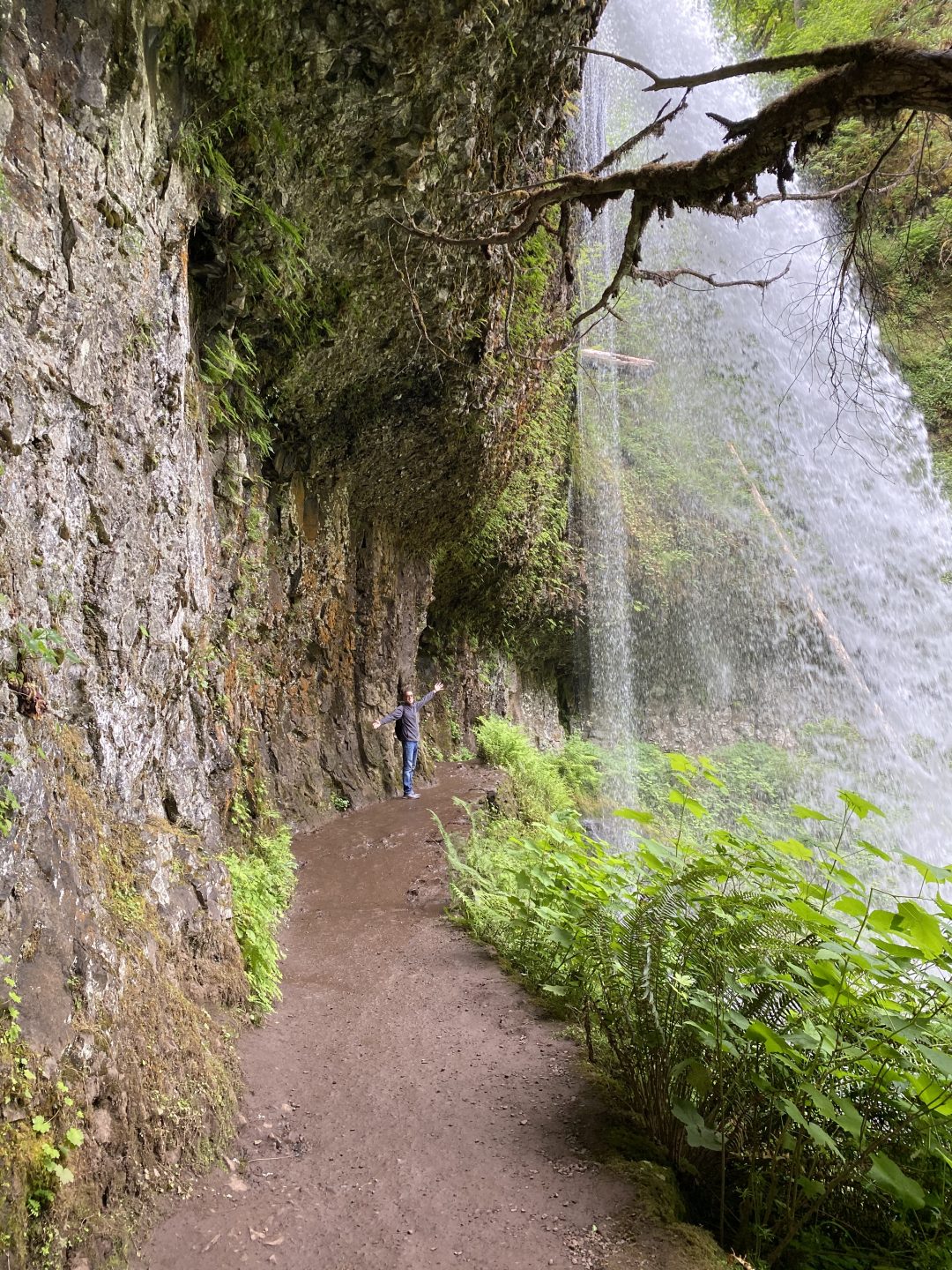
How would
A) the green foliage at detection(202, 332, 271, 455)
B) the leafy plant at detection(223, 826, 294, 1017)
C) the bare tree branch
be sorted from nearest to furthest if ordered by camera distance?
the bare tree branch, the leafy plant at detection(223, 826, 294, 1017), the green foliage at detection(202, 332, 271, 455)


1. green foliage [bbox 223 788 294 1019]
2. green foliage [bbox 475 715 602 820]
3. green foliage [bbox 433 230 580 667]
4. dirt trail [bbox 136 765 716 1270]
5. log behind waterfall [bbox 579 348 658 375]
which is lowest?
green foliage [bbox 475 715 602 820]

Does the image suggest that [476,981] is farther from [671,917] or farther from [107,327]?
[107,327]

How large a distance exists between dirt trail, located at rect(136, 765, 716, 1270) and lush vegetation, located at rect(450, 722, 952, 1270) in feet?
1.35

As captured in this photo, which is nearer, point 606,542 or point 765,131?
point 765,131

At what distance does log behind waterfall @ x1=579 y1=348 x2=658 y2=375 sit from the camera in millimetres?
16203

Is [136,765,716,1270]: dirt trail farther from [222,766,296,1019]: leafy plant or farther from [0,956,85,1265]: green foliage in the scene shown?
[0,956,85,1265]: green foliage

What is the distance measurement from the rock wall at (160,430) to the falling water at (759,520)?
400 inches

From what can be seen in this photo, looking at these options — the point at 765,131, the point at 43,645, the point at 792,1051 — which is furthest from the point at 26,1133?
the point at 765,131

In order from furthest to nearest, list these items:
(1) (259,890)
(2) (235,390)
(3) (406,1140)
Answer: (2) (235,390)
(1) (259,890)
(3) (406,1140)

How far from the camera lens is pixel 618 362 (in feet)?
55.8

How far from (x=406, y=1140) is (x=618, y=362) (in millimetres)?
17014

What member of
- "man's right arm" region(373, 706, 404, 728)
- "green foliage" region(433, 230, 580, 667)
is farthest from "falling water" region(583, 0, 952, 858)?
"man's right arm" region(373, 706, 404, 728)

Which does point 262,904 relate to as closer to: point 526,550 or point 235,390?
point 235,390

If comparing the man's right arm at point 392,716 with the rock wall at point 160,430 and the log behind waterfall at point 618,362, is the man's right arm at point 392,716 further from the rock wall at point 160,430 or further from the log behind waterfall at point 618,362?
the log behind waterfall at point 618,362
